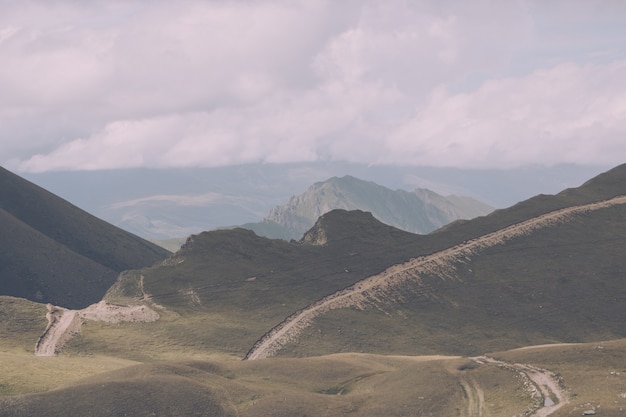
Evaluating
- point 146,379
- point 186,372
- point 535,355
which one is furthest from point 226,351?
point 535,355

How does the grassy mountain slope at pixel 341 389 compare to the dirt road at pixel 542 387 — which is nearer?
the dirt road at pixel 542 387

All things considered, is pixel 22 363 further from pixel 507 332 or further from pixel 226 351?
pixel 507 332

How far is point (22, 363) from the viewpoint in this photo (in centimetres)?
13400

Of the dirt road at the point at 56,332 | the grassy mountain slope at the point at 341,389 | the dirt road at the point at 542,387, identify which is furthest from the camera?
the dirt road at the point at 56,332

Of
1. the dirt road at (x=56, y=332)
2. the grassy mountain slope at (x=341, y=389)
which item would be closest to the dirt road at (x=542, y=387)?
the grassy mountain slope at (x=341, y=389)

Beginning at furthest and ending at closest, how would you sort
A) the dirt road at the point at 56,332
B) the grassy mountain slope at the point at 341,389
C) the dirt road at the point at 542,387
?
the dirt road at the point at 56,332
the grassy mountain slope at the point at 341,389
the dirt road at the point at 542,387

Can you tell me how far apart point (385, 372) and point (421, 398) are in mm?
24783

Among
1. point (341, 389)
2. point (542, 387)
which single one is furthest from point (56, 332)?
point (542, 387)

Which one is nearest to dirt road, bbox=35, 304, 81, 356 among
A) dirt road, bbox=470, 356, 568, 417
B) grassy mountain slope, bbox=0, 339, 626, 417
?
grassy mountain slope, bbox=0, 339, 626, 417

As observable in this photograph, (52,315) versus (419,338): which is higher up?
(52,315)

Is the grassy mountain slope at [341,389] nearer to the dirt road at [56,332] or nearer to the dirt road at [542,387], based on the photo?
the dirt road at [542,387]

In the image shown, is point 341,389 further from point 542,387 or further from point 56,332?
point 56,332

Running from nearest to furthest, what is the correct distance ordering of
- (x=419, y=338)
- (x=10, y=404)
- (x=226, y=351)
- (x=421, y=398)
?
(x=10, y=404)
(x=421, y=398)
(x=226, y=351)
(x=419, y=338)

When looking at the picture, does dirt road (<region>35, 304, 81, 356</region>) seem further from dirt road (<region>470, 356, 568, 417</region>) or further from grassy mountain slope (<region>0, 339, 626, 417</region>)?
dirt road (<region>470, 356, 568, 417</region>)
